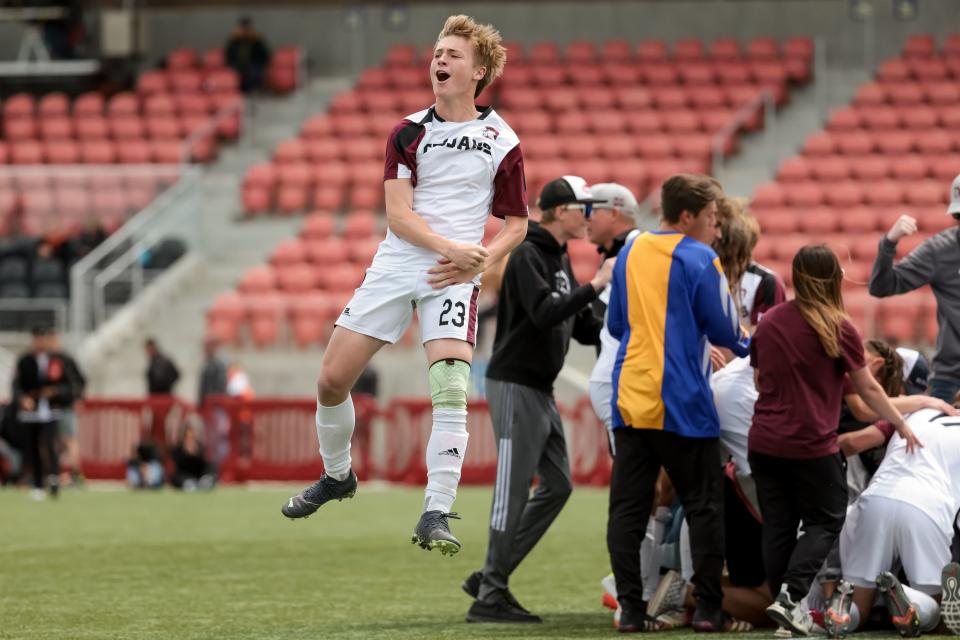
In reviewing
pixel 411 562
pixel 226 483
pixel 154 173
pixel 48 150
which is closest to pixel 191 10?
pixel 48 150

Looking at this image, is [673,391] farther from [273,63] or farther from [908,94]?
[273,63]

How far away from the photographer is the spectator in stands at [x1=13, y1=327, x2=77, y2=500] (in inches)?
698

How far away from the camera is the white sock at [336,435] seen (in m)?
6.73

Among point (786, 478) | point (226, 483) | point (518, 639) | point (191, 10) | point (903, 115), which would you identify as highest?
point (191, 10)

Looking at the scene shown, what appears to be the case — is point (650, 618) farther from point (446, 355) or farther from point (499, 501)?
point (446, 355)

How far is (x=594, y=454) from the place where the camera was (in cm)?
1812

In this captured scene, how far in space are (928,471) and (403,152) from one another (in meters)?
2.71

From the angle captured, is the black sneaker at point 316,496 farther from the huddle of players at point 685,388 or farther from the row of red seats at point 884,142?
the row of red seats at point 884,142

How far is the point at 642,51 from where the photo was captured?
88.2ft

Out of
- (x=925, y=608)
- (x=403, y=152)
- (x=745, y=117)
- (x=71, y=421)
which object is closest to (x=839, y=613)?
(x=925, y=608)

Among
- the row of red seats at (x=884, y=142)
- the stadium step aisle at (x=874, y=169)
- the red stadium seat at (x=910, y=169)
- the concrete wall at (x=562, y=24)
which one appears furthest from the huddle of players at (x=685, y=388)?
the concrete wall at (x=562, y=24)

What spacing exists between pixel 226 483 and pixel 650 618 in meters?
12.6

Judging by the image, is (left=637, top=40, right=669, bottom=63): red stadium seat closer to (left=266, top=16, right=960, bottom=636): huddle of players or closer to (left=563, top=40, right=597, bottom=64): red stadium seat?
(left=563, top=40, right=597, bottom=64): red stadium seat

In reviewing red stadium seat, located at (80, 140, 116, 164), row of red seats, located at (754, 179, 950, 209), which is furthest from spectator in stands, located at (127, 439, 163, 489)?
row of red seats, located at (754, 179, 950, 209)
